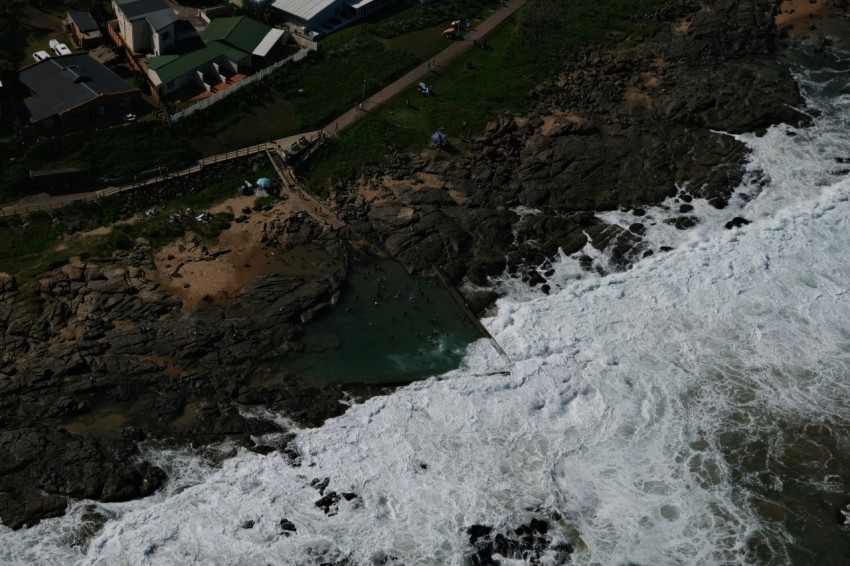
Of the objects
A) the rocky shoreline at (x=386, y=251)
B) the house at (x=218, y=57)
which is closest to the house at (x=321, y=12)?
the house at (x=218, y=57)

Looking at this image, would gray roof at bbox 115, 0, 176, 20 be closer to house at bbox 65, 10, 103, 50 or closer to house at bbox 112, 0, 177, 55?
house at bbox 112, 0, 177, 55

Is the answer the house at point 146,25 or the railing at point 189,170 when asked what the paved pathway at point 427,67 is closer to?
the railing at point 189,170

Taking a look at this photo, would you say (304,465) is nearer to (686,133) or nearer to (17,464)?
(17,464)

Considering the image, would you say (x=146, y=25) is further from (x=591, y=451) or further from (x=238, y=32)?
(x=591, y=451)

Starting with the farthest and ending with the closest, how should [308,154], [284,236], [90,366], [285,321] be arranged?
[308,154] < [284,236] < [285,321] < [90,366]

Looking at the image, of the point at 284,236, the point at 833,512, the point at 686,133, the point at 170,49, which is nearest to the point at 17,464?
the point at 284,236

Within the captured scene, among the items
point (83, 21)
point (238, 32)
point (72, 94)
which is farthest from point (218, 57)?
point (83, 21)
